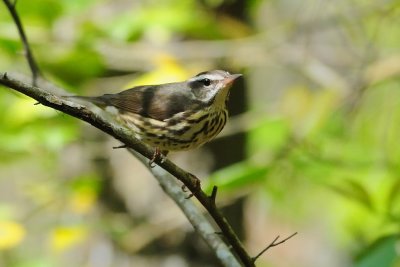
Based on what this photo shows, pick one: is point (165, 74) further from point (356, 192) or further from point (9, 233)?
point (356, 192)

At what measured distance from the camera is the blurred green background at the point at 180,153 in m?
3.35

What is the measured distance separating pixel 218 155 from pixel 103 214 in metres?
0.78

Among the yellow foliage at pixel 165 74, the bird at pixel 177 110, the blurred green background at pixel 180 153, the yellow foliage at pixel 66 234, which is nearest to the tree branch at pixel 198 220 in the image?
the bird at pixel 177 110

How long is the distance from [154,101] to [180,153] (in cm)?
146

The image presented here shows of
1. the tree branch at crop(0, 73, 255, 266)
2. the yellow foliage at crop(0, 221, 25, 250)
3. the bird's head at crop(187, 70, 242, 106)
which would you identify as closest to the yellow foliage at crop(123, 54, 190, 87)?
the bird's head at crop(187, 70, 242, 106)

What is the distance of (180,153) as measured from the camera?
4285 mm

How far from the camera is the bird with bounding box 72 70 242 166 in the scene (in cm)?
262

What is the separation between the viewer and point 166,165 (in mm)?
1898

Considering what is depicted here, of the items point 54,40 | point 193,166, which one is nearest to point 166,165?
point 54,40

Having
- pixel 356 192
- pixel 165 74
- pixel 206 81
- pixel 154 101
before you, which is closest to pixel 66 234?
pixel 165 74

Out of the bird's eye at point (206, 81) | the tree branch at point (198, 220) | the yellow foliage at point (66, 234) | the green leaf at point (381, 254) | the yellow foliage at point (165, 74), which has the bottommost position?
the yellow foliage at point (66, 234)

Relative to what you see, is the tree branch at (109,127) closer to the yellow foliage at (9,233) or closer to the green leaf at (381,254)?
the green leaf at (381,254)

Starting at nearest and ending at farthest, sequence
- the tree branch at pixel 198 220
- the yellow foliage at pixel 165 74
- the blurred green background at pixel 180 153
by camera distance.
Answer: the tree branch at pixel 198 220
the blurred green background at pixel 180 153
the yellow foliage at pixel 165 74

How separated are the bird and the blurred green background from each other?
0.32 m
